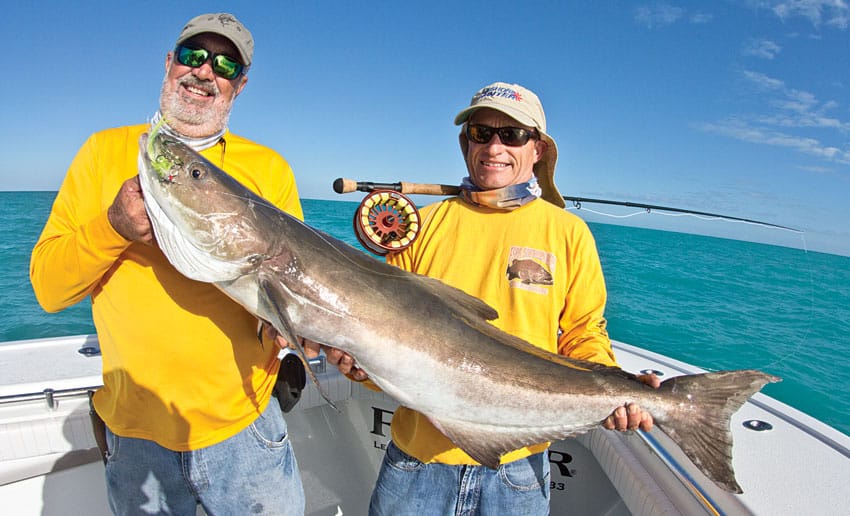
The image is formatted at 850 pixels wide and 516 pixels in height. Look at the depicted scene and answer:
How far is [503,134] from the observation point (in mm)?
2455

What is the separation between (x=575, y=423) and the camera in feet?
7.27

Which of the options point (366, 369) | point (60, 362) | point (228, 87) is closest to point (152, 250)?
point (228, 87)

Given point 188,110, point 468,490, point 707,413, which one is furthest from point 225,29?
point 707,413

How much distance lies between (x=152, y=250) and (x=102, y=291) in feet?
0.96

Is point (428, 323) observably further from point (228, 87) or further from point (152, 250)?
point (228, 87)

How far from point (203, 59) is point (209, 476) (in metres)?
2.10

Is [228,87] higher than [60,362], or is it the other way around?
[228,87]

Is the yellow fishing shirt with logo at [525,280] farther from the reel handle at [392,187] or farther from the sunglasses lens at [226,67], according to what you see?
the sunglasses lens at [226,67]

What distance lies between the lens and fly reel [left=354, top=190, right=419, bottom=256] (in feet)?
8.27

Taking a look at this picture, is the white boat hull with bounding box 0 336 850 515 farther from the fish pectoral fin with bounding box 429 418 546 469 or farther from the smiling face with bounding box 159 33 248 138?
the smiling face with bounding box 159 33 248 138

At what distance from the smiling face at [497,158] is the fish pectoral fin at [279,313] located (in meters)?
1.23

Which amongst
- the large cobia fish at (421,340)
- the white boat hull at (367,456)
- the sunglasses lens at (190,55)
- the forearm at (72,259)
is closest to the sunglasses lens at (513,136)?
the large cobia fish at (421,340)

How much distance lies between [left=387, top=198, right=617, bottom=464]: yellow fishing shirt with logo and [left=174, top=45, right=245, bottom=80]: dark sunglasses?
141cm

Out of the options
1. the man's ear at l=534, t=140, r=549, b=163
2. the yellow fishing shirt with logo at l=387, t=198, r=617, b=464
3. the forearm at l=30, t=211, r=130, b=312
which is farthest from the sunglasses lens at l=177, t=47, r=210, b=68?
the man's ear at l=534, t=140, r=549, b=163
